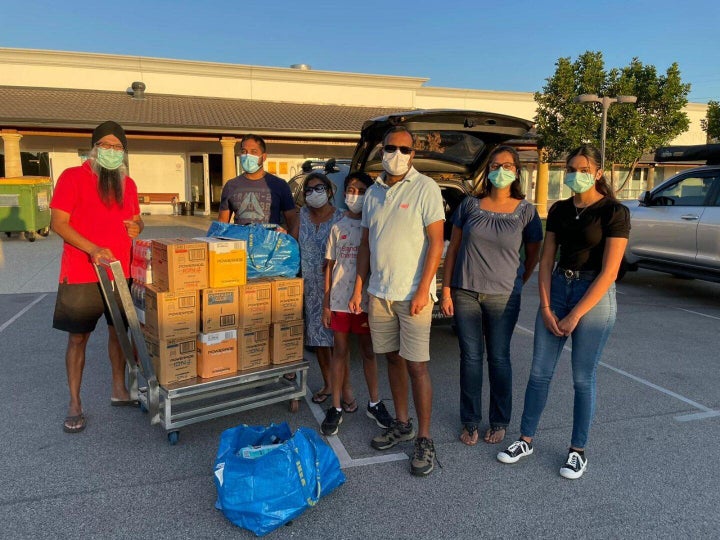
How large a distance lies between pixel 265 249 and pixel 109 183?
110 cm

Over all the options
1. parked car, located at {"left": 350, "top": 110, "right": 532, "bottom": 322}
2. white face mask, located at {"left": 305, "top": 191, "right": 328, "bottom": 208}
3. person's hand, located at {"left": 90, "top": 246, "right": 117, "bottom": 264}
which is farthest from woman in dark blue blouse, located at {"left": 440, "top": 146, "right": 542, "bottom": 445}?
person's hand, located at {"left": 90, "top": 246, "right": 117, "bottom": 264}

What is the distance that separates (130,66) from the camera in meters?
22.2

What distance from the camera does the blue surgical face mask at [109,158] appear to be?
11.3 ft

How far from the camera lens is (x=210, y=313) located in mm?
3355

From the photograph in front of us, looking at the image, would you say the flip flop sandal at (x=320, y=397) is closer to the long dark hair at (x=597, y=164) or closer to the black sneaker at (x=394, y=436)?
the black sneaker at (x=394, y=436)

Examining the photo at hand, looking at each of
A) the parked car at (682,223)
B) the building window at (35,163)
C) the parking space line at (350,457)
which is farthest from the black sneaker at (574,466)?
the building window at (35,163)

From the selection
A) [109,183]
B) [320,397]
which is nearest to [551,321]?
[320,397]

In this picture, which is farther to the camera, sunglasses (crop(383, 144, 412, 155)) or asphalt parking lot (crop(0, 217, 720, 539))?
sunglasses (crop(383, 144, 412, 155))

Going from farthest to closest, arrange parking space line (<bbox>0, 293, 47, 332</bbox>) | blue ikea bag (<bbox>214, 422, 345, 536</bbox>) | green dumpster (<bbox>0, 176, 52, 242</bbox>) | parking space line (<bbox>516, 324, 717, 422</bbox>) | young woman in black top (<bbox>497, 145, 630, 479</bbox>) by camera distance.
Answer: green dumpster (<bbox>0, 176, 52, 242</bbox>), parking space line (<bbox>0, 293, 47, 332</bbox>), parking space line (<bbox>516, 324, 717, 422</bbox>), young woman in black top (<bbox>497, 145, 630, 479</bbox>), blue ikea bag (<bbox>214, 422, 345, 536</bbox>)

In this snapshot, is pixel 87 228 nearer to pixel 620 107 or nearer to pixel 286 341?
pixel 286 341

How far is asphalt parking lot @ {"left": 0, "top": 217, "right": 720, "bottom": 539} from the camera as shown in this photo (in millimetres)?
2566

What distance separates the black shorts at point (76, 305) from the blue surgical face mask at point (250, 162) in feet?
4.50

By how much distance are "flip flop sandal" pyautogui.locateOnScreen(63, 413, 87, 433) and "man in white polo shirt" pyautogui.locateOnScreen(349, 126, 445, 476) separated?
2.00 metres

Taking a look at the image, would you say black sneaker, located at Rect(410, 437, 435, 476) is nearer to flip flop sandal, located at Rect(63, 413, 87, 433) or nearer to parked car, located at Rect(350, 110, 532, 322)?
parked car, located at Rect(350, 110, 532, 322)
